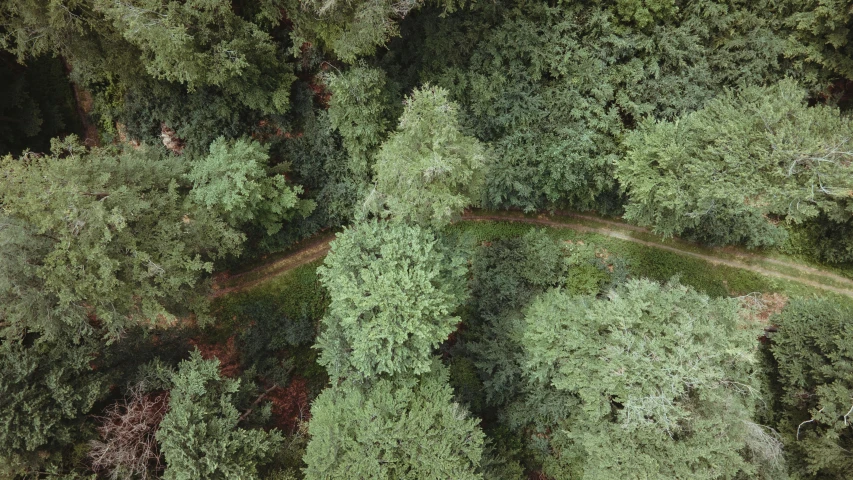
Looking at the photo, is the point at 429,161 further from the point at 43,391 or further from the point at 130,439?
the point at 43,391

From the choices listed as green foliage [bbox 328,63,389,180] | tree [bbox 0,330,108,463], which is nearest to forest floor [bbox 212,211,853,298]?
green foliage [bbox 328,63,389,180]

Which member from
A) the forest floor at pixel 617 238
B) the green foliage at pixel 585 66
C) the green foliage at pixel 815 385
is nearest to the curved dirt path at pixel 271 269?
the forest floor at pixel 617 238

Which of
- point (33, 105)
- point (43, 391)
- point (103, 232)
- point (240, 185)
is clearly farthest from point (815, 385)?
point (33, 105)

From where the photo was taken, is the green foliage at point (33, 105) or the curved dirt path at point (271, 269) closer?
the green foliage at point (33, 105)

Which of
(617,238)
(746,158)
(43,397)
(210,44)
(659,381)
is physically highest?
(210,44)

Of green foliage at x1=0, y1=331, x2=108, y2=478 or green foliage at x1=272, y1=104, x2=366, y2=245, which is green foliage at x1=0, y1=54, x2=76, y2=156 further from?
green foliage at x1=272, y1=104, x2=366, y2=245

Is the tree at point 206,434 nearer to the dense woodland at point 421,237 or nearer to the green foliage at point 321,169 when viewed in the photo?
the dense woodland at point 421,237

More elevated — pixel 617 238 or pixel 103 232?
pixel 103 232
